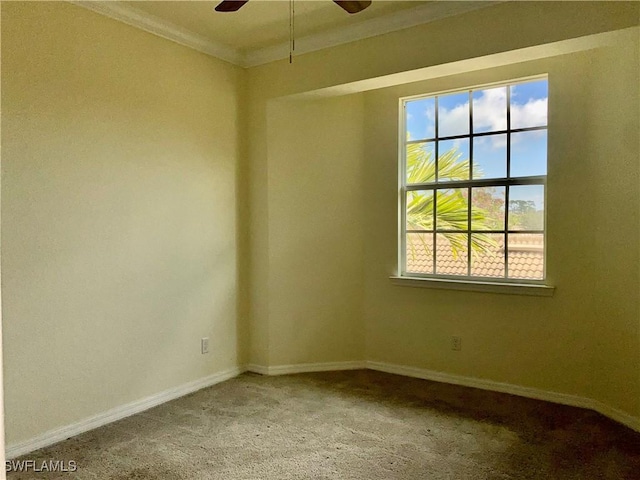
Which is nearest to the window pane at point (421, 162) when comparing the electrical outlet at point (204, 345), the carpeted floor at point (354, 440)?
the carpeted floor at point (354, 440)

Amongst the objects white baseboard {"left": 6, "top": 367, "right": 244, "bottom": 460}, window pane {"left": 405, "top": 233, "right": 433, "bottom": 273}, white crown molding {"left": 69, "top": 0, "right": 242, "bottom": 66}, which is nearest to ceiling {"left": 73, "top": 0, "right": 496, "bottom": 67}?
white crown molding {"left": 69, "top": 0, "right": 242, "bottom": 66}

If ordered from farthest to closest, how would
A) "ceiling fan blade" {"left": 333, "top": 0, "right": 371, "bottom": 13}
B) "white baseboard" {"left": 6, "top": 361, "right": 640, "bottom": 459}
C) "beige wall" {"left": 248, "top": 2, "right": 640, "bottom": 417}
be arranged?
"beige wall" {"left": 248, "top": 2, "right": 640, "bottom": 417}, "white baseboard" {"left": 6, "top": 361, "right": 640, "bottom": 459}, "ceiling fan blade" {"left": 333, "top": 0, "right": 371, "bottom": 13}

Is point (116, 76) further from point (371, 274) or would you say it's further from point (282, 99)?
point (371, 274)

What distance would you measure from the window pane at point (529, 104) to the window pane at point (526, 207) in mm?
457

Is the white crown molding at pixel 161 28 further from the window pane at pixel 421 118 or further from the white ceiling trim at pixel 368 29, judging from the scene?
the window pane at pixel 421 118

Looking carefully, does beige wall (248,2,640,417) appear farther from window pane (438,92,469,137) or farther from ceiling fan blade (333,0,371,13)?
ceiling fan blade (333,0,371,13)

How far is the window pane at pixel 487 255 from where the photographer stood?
3.63m

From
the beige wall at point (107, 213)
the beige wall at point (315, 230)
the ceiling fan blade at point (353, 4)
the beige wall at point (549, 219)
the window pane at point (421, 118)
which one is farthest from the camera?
the beige wall at point (315, 230)

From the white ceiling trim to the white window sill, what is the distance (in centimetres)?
184

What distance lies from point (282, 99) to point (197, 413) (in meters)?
2.41

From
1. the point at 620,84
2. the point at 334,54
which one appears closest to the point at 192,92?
the point at 334,54

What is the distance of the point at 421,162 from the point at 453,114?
44 cm

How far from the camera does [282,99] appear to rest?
3924 millimetres

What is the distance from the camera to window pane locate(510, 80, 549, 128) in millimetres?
3438
